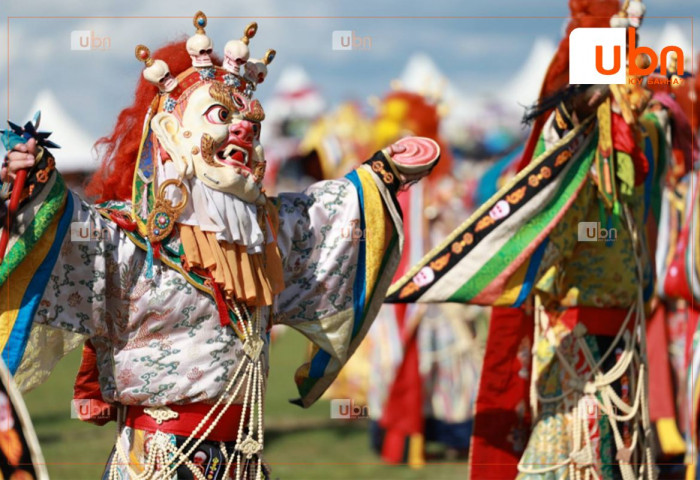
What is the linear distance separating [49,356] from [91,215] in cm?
39

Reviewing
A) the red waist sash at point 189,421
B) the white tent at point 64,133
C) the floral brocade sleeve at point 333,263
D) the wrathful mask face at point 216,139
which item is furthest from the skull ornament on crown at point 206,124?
the white tent at point 64,133

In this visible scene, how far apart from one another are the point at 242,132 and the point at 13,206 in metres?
0.66

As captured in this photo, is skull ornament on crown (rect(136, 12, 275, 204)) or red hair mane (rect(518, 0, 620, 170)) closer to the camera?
skull ornament on crown (rect(136, 12, 275, 204))

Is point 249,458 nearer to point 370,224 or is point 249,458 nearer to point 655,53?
point 370,224

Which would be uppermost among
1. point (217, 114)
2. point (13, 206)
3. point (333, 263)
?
point (217, 114)

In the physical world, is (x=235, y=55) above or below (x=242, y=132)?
above

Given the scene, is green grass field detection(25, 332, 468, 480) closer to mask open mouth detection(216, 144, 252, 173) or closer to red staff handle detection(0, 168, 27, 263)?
mask open mouth detection(216, 144, 252, 173)

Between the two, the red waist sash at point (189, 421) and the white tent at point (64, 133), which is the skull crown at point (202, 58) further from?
the white tent at point (64, 133)

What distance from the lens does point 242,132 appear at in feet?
11.1

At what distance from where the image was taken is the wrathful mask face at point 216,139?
3334mm

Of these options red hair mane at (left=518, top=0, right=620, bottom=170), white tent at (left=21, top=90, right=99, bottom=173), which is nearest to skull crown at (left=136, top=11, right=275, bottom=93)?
red hair mane at (left=518, top=0, right=620, bottom=170)

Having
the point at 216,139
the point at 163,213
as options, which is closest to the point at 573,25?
the point at 216,139

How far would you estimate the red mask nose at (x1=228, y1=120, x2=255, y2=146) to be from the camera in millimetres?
3381

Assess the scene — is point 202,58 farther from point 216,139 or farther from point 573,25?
point 573,25
